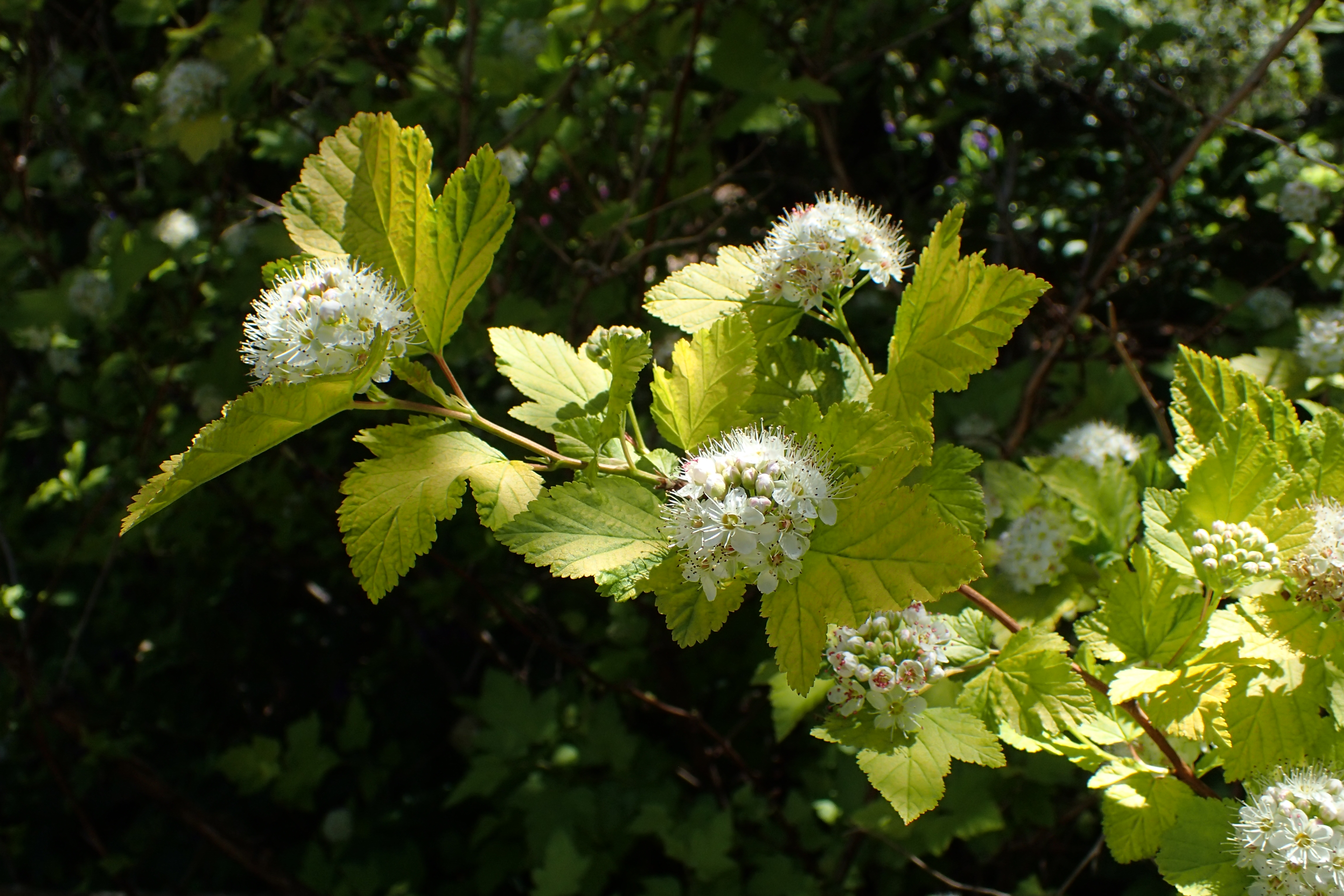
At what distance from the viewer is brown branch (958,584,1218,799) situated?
1163mm

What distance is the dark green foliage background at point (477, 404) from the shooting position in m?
2.54

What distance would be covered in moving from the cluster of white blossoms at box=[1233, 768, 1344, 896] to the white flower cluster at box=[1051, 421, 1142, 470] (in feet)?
3.28

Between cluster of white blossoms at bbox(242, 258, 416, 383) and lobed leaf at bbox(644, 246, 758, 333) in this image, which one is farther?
lobed leaf at bbox(644, 246, 758, 333)

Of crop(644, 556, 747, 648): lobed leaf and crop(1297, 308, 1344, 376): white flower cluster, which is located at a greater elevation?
crop(644, 556, 747, 648): lobed leaf

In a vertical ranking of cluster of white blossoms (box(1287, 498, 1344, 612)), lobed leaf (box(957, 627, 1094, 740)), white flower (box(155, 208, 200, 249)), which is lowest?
white flower (box(155, 208, 200, 249))

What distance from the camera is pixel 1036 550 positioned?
1.67 m

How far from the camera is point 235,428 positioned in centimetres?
91

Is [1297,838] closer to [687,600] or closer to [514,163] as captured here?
[687,600]

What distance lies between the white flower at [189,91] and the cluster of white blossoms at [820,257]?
2168 mm

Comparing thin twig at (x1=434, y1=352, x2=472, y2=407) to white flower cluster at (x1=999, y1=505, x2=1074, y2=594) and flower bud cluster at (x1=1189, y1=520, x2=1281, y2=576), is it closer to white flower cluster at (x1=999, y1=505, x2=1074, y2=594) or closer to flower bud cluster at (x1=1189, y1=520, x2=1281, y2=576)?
flower bud cluster at (x1=1189, y1=520, x2=1281, y2=576)

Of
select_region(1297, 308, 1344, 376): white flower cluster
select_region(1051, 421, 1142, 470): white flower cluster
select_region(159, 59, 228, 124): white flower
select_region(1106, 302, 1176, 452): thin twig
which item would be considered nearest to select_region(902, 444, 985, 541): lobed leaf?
select_region(1106, 302, 1176, 452): thin twig

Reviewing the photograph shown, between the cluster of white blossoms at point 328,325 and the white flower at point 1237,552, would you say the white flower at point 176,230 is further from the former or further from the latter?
the white flower at point 1237,552

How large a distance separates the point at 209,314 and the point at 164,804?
162 cm

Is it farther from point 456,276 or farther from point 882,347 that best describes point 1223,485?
point 882,347
